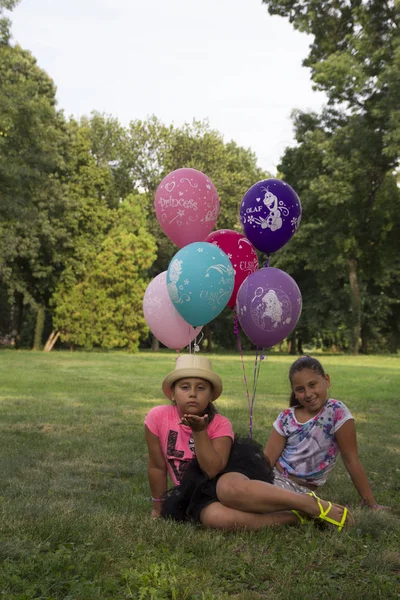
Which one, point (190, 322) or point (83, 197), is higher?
point (83, 197)

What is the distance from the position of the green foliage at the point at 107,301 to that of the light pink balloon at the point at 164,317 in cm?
2628

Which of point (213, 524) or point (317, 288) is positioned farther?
point (317, 288)

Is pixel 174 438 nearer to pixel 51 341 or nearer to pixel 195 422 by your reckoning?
pixel 195 422

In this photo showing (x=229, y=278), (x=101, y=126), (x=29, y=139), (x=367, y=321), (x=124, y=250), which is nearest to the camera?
(x=229, y=278)

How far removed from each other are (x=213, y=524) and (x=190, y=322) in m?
1.75

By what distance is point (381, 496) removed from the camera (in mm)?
4973

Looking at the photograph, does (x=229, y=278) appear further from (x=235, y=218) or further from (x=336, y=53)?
(x=235, y=218)

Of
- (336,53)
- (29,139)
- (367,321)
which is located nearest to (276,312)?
(336,53)

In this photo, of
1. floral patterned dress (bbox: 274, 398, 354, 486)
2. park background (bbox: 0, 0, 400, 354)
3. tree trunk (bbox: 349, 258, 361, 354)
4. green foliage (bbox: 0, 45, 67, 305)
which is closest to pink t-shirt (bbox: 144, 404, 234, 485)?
floral patterned dress (bbox: 274, 398, 354, 486)

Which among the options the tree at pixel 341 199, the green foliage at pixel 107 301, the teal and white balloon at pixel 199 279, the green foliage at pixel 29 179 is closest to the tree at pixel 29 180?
the green foliage at pixel 29 179

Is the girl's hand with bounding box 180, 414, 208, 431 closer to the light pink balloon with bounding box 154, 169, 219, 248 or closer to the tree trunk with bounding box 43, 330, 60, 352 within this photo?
the light pink balloon with bounding box 154, 169, 219, 248

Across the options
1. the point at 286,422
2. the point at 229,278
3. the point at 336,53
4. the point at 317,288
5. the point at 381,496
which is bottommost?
the point at 381,496

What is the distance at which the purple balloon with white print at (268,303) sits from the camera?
5.10 meters

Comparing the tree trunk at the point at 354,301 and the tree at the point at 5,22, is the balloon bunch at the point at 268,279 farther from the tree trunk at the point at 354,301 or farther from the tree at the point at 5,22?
the tree trunk at the point at 354,301
